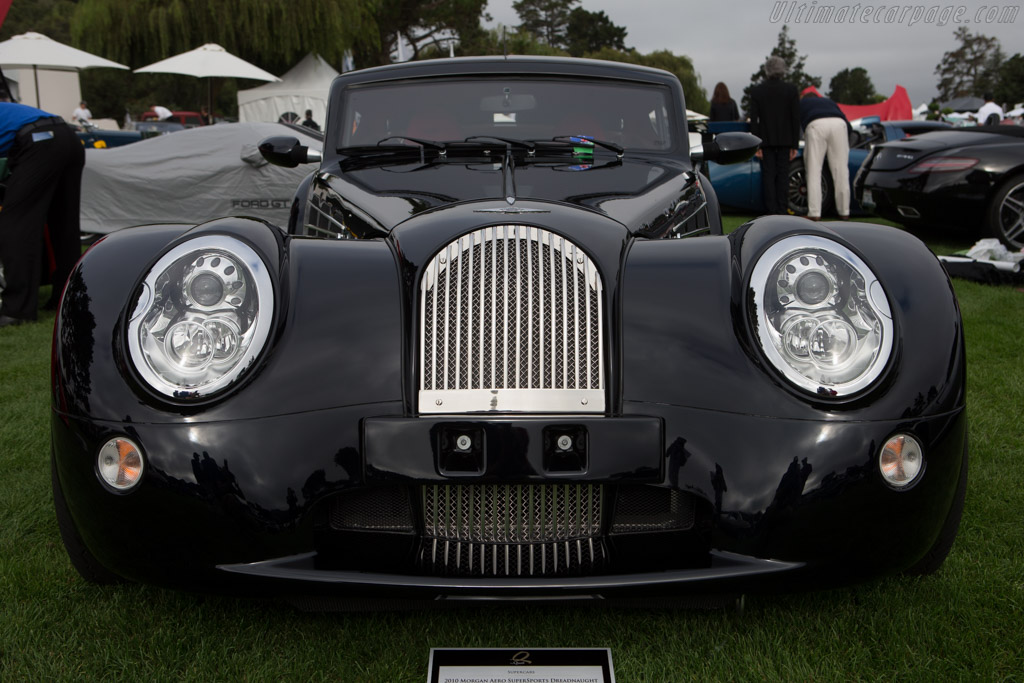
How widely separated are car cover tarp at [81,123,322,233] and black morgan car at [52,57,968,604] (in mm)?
7389

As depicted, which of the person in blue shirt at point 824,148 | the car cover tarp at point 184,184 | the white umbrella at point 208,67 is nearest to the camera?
the car cover tarp at point 184,184

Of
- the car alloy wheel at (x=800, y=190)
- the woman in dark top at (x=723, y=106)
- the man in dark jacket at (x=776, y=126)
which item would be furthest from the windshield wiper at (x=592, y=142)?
the woman in dark top at (x=723, y=106)

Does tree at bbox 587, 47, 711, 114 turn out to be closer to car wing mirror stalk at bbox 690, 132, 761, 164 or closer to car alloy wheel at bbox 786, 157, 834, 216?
car alloy wheel at bbox 786, 157, 834, 216

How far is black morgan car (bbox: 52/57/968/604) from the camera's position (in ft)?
5.59

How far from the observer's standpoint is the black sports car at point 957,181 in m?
7.78

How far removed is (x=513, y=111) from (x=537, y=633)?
2.07 metres

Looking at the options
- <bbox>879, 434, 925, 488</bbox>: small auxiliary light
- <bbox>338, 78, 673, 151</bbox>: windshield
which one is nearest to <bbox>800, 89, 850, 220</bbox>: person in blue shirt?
<bbox>338, 78, 673, 151</bbox>: windshield

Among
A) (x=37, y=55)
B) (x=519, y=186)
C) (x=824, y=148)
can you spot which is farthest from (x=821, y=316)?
(x=37, y=55)

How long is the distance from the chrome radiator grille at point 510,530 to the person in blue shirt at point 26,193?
491 centimetres

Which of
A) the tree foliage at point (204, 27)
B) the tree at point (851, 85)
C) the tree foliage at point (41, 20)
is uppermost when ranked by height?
the tree foliage at point (41, 20)

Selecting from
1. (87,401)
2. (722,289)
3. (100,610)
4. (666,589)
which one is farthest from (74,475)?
(722,289)

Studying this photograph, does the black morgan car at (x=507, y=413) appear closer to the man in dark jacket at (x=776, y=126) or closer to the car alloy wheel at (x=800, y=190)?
the man in dark jacket at (x=776, y=126)

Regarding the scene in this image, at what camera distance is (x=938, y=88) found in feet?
351

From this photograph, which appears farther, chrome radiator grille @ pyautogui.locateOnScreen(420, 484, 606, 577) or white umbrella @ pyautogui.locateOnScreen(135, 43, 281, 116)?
white umbrella @ pyautogui.locateOnScreen(135, 43, 281, 116)
